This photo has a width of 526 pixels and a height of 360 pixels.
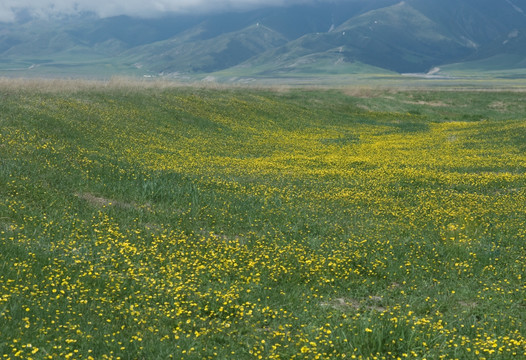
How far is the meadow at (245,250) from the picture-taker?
8062 mm

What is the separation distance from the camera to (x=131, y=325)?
837cm

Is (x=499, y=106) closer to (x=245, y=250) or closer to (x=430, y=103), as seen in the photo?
(x=430, y=103)

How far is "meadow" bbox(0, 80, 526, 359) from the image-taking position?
26.5 ft

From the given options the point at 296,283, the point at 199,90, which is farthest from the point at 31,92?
the point at 296,283

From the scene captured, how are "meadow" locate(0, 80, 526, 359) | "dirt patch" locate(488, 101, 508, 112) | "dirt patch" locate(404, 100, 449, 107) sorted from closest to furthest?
"meadow" locate(0, 80, 526, 359) → "dirt patch" locate(488, 101, 508, 112) → "dirt patch" locate(404, 100, 449, 107)

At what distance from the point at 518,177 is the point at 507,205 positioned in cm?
507

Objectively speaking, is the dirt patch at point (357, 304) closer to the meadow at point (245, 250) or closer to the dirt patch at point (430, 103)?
the meadow at point (245, 250)

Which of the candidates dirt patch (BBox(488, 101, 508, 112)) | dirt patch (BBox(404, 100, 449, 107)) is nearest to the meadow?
dirt patch (BBox(488, 101, 508, 112))

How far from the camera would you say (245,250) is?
479 inches

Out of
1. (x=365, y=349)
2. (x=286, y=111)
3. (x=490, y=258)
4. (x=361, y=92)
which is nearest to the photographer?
(x=365, y=349)

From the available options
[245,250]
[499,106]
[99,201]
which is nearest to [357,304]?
[245,250]

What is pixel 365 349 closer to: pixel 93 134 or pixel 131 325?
pixel 131 325

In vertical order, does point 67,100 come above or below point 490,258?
above

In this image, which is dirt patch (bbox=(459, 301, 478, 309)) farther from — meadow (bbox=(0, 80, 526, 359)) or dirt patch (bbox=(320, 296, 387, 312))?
dirt patch (bbox=(320, 296, 387, 312))
